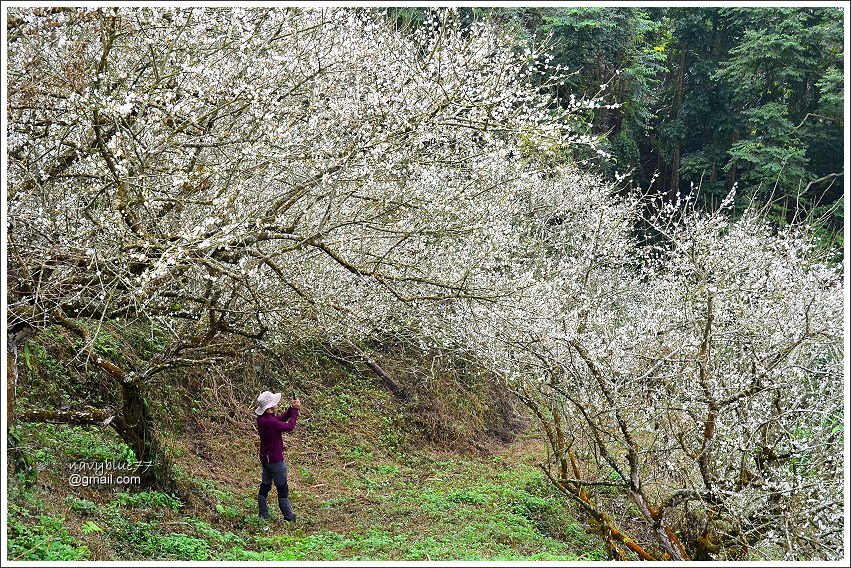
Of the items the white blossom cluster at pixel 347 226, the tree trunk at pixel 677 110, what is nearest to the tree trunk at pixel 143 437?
the white blossom cluster at pixel 347 226

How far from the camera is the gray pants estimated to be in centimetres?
691

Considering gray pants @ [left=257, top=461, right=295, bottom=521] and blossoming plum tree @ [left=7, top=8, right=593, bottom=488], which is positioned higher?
blossoming plum tree @ [left=7, top=8, right=593, bottom=488]

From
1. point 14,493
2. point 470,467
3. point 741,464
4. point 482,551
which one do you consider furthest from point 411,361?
point 14,493

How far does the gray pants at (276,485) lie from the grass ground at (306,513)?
0.41 ft

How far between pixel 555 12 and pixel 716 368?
15.7m

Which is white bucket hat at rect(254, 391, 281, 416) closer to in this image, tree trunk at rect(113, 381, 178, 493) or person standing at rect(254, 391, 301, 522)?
person standing at rect(254, 391, 301, 522)

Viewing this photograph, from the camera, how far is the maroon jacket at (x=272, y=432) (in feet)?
22.4

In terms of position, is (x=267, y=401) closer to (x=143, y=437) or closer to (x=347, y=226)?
(x=143, y=437)

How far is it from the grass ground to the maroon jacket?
70 cm

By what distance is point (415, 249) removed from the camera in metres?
6.71

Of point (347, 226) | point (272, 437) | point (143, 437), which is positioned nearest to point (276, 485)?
point (272, 437)

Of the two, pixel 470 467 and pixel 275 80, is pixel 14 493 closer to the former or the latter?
pixel 275 80

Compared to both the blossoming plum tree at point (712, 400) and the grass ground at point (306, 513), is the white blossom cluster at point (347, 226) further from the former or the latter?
the grass ground at point (306, 513)

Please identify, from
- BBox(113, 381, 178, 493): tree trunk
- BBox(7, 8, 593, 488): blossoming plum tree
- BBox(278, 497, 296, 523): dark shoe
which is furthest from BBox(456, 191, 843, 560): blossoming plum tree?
BBox(113, 381, 178, 493): tree trunk
